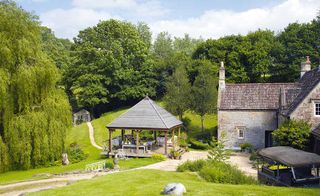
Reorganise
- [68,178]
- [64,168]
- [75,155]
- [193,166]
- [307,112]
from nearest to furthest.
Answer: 1. [193,166]
2. [68,178]
3. [64,168]
4. [307,112]
5. [75,155]

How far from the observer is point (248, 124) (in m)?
37.1

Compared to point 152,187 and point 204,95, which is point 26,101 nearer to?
point 152,187

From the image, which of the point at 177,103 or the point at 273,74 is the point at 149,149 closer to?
the point at 177,103

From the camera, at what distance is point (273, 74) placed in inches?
2264

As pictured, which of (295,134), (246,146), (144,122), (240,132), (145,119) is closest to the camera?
(295,134)

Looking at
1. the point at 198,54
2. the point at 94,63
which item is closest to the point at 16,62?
the point at 94,63

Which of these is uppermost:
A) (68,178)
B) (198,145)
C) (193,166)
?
(193,166)

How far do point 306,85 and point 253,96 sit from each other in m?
6.11

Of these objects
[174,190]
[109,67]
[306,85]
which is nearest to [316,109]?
[306,85]

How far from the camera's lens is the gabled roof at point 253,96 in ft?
121

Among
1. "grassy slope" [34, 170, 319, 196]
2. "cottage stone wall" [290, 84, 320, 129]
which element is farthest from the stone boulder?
"cottage stone wall" [290, 84, 320, 129]

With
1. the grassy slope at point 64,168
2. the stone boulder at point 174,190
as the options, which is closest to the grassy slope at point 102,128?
the grassy slope at point 64,168

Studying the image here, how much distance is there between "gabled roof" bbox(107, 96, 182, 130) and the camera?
32469 mm

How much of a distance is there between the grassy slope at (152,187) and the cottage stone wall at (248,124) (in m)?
18.7
